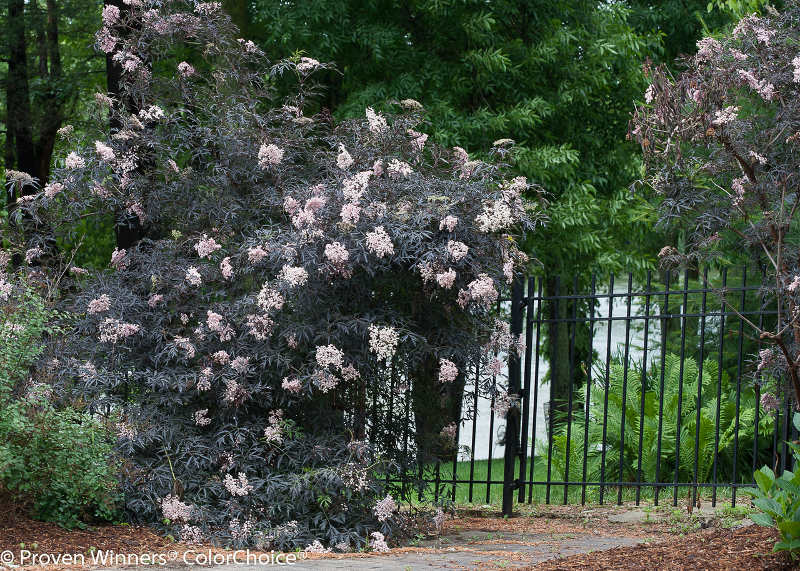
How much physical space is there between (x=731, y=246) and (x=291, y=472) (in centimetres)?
575

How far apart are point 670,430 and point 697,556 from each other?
3.85 meters

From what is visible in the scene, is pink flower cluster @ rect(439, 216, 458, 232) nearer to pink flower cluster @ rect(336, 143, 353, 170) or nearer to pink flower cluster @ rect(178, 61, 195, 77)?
pink flower cluster @ rect(336, 143, 353, 170)

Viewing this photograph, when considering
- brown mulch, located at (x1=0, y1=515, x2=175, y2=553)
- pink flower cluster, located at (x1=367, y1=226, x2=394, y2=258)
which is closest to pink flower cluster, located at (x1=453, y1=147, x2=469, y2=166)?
pink flower cluster, located at (x1=367, y1=226, x2=394, y2=258)

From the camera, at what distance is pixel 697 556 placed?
425 centimetres

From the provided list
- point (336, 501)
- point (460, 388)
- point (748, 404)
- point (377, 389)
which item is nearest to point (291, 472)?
point (336, 501)

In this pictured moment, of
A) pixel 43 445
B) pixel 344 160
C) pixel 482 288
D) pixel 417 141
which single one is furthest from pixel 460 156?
pixel 43 445

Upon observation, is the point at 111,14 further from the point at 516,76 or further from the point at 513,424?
the point at 516,76

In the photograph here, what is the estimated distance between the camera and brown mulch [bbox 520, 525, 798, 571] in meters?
A: 4.04

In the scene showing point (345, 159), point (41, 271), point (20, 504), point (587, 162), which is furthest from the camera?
point (587, 162)

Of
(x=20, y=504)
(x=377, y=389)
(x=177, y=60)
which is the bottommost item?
(x=20, y=504)

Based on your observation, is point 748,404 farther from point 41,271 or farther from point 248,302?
point 41,271

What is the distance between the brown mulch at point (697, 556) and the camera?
4.04m

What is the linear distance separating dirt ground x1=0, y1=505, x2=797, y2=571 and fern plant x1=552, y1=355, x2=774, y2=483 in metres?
1.50

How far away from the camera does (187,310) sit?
5844 millimetres
